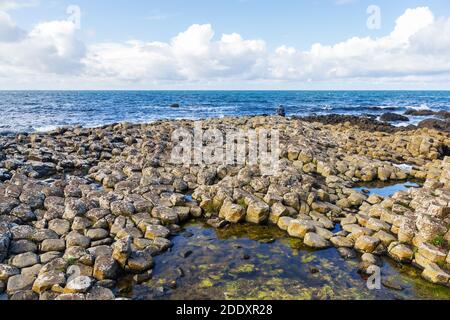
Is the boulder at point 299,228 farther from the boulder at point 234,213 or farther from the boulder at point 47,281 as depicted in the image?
the boulder at point 47,281

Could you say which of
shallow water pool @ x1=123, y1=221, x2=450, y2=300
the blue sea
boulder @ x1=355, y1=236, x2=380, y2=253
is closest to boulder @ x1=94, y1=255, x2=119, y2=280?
shallow water pool @ x1=123, y1=221, x2=450, y2=300

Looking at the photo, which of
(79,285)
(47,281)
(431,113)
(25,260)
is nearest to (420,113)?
(431,113)

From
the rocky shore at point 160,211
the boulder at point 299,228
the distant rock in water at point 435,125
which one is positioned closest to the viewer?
the rocky shore at point 160,211

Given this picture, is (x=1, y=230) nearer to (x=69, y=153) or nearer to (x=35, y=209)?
(x=35, y=209)

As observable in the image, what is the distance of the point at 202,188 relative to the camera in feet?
48.1

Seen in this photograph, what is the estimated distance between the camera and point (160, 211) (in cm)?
1281

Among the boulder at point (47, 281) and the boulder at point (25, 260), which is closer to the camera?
the boulder at point (47, 281)

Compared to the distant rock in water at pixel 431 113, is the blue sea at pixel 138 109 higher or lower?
higher

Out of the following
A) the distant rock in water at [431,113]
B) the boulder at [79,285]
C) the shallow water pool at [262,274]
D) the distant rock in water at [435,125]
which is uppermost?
the distant rock in water at [431,113]

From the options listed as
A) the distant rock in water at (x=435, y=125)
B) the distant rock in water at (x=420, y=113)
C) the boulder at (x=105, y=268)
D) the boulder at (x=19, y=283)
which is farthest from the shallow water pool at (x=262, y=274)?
the distant rock in water at (x=420, y=113)

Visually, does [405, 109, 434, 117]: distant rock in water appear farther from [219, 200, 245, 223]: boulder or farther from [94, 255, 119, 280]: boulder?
[94, 255, 119, 280]: boulder

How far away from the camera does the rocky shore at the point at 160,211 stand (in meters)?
9.36

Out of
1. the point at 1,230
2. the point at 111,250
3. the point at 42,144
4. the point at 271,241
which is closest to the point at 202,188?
the point at 271,241

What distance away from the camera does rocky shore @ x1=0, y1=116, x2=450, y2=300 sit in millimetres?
9359
